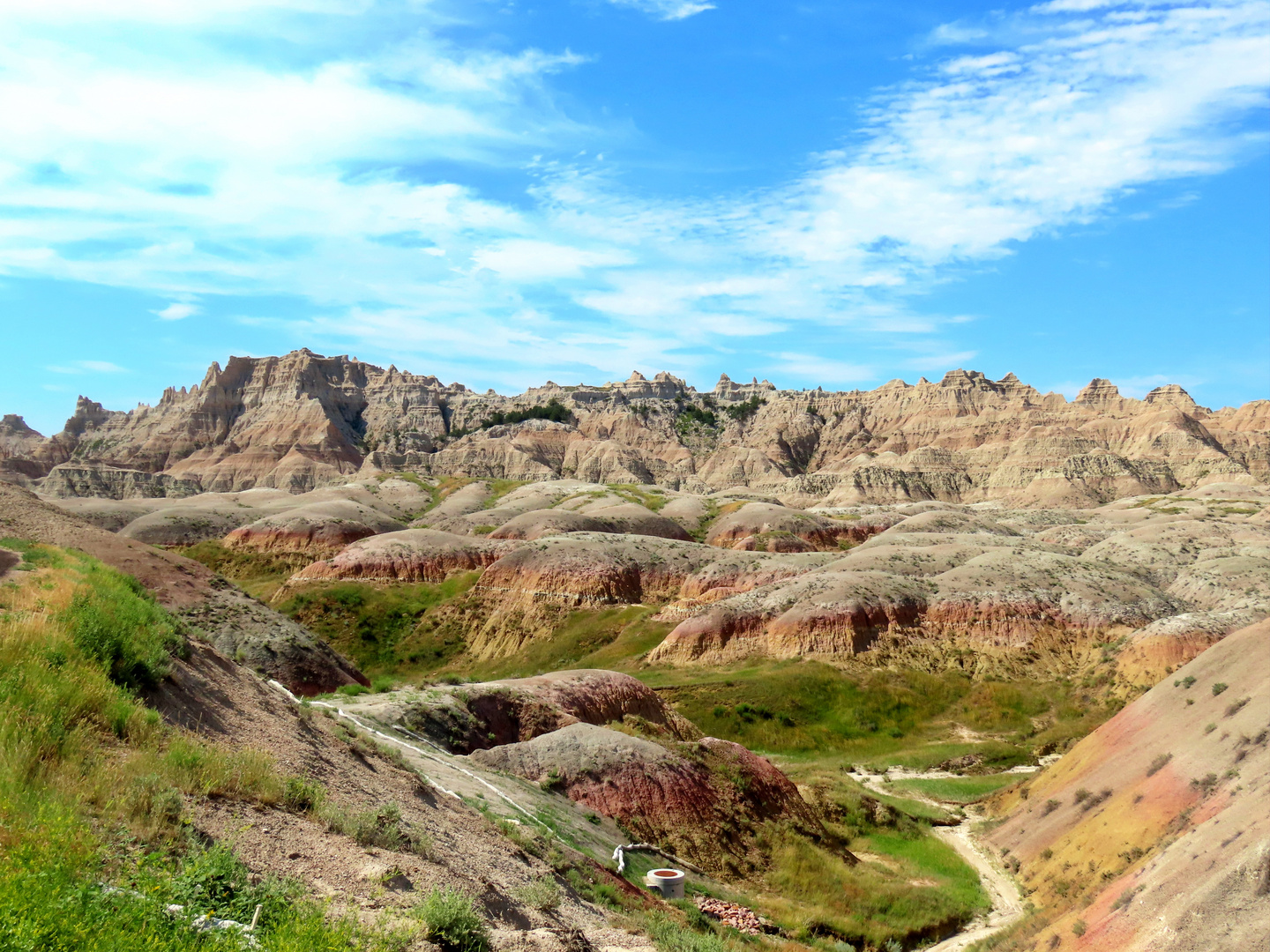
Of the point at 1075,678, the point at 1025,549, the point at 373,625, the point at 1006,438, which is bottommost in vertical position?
the point at 373,625

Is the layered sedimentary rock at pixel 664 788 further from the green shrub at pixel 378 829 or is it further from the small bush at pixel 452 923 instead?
the small bush at pixel 452 923

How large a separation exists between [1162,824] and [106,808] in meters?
22.0

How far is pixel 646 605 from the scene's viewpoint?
6938cm

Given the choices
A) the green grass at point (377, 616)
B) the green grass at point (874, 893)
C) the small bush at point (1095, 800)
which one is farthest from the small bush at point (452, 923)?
the green grass at point (377, 616)

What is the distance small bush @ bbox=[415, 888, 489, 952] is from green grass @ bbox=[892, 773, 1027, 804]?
29.7m

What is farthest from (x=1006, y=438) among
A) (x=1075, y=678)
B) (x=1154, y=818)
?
(x=1154, y=818)

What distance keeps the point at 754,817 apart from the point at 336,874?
17184 millimetres

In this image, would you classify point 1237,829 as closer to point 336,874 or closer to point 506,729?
point 336,874

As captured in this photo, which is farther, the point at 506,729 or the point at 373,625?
the point at 373,625

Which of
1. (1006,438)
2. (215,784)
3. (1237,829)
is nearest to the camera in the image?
Answer: (215,784)

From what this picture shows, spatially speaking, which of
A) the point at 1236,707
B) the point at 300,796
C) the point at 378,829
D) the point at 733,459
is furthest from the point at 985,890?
the point at 733,459

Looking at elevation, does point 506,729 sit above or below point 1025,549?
below

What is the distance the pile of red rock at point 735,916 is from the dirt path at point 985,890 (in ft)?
19.1

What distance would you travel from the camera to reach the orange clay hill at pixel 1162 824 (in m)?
14.1
